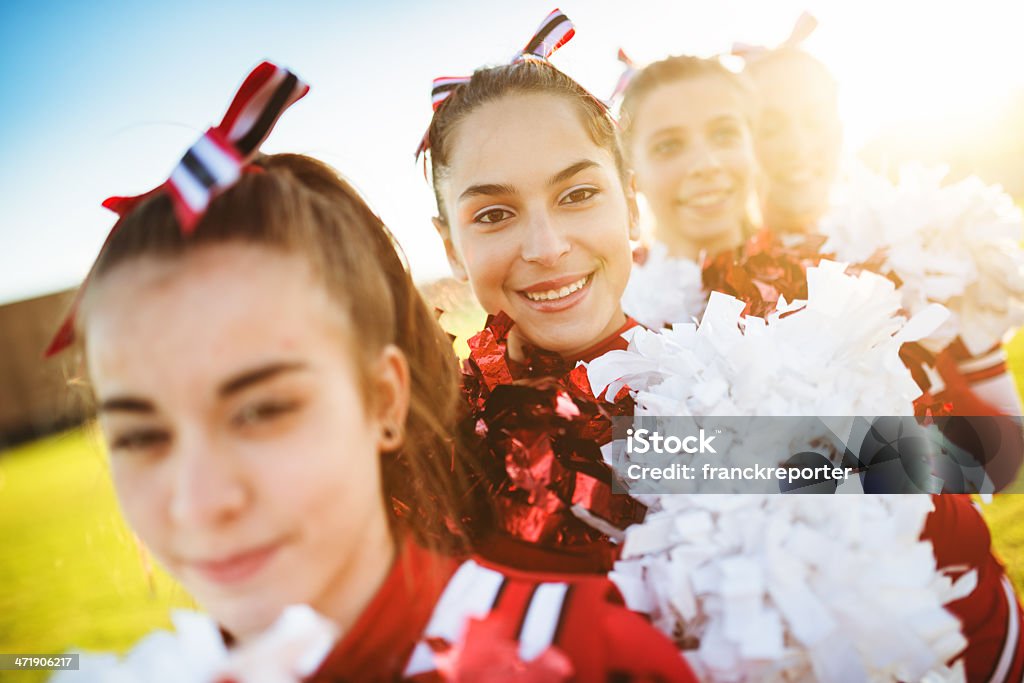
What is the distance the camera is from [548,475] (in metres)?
1.34

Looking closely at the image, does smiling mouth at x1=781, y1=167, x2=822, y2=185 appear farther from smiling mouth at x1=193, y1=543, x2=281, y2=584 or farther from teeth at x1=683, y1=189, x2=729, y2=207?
smiling mouth at x1=193, y1=543, x2=281, y2=584

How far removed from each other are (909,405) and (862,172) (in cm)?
165

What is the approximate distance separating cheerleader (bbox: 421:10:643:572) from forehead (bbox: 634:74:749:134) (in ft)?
2.34

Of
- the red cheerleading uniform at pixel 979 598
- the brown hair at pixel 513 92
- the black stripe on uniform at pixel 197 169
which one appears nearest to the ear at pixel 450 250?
the brown hair at pixel 513 92

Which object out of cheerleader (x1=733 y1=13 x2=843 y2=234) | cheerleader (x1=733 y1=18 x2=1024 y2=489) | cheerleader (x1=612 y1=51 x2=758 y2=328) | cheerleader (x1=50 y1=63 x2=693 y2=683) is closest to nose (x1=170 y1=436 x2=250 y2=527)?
cheerleader (x1=50 y1=63 x2=693 y2=683)

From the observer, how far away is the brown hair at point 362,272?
102 centimetres

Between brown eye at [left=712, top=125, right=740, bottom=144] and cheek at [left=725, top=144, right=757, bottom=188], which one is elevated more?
brown eye at [left=712, top=125, right=740, bottom=144]

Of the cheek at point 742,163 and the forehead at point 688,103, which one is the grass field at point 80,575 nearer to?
the forehead at point 688,103

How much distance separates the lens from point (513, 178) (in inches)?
63.3

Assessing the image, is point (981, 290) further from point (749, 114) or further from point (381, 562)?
point (381, 562)

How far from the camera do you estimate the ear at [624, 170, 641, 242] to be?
2027 millimetres

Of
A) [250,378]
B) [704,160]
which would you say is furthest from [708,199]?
[250,378]

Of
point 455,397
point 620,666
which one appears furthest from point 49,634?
point 620,666

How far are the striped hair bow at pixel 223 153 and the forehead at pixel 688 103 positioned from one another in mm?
1680
